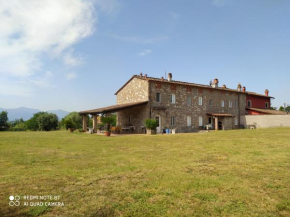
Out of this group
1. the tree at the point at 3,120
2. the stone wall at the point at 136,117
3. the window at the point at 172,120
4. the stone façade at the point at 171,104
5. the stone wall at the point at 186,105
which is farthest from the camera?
the tree at the point at 3,120

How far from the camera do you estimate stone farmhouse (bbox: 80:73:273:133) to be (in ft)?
75.0

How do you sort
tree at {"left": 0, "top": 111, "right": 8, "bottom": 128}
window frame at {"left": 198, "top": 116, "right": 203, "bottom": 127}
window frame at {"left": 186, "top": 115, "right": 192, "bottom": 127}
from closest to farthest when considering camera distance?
1. window frame at {"left": 186, "top": 115, "right": 192, "bottom": 127}
2. window frame at {"left": 198, "top": 116, "right": 203, "bottom": 127}
3. tree at {"left": 0, "top": 111, "right": 8, "bottom": 128}

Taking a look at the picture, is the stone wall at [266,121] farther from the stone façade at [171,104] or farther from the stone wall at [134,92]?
the stone wall at [134,92]

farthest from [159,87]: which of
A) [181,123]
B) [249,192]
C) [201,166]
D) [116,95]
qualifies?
[249,192]

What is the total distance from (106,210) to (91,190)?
36.7 inches

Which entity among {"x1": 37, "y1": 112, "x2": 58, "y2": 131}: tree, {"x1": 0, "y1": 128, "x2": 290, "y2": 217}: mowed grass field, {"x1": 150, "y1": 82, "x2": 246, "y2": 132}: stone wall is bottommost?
{"x1": 0, "y1": 128, "x2": 290, "y2": 217}: mowed grass field

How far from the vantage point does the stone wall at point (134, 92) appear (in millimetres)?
23219

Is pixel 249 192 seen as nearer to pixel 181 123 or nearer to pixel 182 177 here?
pixel 182 177

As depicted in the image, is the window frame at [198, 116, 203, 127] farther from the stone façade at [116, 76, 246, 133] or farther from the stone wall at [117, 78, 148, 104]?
the stone wall at [117, 78, 148, 104]

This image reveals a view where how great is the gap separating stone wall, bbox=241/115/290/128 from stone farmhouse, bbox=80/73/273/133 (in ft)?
4.46

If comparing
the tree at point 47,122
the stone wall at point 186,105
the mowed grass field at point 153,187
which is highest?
the stone wall at point 186,105

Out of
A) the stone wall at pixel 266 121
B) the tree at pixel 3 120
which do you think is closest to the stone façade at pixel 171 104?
the stone wall at pixel 266 121

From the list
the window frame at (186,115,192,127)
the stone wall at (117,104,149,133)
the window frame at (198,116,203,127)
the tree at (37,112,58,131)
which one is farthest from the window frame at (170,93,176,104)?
the tree at (37,112,58,131)

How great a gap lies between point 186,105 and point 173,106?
2.27 meters
